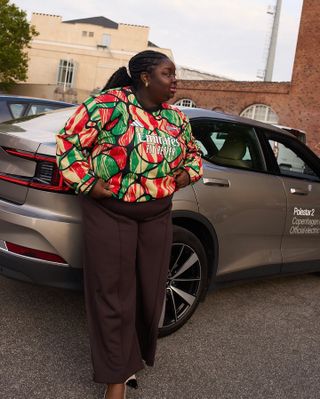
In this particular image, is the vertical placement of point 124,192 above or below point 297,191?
above

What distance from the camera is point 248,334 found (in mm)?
3834

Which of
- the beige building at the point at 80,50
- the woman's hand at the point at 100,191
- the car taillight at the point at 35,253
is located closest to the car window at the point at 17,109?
the car taillight at the point at 35,253

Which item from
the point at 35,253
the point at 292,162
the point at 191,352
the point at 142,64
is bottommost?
the point at 191,352

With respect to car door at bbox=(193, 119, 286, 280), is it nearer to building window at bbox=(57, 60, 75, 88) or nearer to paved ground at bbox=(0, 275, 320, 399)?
paved ground at bbox=(0, 275, 320, 399)

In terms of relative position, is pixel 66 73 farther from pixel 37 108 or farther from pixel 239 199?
pixel 239 199

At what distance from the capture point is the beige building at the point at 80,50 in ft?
188

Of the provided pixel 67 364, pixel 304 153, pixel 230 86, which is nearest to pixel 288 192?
pixel 304 153

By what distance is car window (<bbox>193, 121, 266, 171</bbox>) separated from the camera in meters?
3.78

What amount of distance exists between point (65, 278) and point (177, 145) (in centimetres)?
108

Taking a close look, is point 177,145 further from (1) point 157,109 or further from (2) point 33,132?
(2) point 33,132

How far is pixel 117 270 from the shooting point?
2.55 meters

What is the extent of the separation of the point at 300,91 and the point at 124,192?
3090 cm

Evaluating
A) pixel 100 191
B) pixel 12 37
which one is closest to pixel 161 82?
pixel 100 191

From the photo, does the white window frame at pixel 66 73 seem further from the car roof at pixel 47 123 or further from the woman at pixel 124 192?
the woman at pixel 124 192
